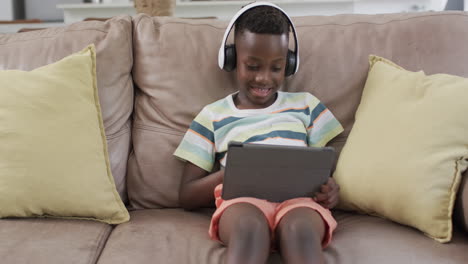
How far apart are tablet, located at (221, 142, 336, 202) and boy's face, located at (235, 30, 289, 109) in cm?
33

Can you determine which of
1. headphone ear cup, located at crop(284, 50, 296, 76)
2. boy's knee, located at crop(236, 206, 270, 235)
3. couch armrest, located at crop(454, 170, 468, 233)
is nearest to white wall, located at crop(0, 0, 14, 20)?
headphone ear cup, located at crop(284, 50, 296, 76)

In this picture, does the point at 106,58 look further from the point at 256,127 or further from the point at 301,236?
the point at 301,236

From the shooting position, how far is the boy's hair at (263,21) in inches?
54.5

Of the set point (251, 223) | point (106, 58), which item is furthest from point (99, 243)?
point (106, 58)

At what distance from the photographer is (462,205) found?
1.17m

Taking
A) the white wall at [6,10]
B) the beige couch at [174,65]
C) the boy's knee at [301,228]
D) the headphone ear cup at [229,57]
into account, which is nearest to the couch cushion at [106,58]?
the beige couch at [174,65]

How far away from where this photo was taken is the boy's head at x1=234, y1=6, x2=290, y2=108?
1.38 m

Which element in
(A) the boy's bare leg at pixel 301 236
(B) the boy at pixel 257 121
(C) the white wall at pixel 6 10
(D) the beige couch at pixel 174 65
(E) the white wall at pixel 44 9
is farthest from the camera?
(E) the white wall at pixel 44 9

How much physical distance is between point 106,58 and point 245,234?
77 cm

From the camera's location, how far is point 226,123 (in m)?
1.44

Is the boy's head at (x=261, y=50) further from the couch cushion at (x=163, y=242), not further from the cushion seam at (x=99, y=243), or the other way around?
the cushion seam at (x=99, y=243)

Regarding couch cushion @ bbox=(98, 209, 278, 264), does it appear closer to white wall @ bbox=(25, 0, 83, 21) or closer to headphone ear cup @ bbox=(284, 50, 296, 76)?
headphone ear cup @ bbox=(284, 50, 296, 76)

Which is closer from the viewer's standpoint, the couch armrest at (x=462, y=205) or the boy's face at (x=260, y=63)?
the couch armrest at (x=462, y=205)

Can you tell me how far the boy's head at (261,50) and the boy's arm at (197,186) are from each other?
10.4 inches
